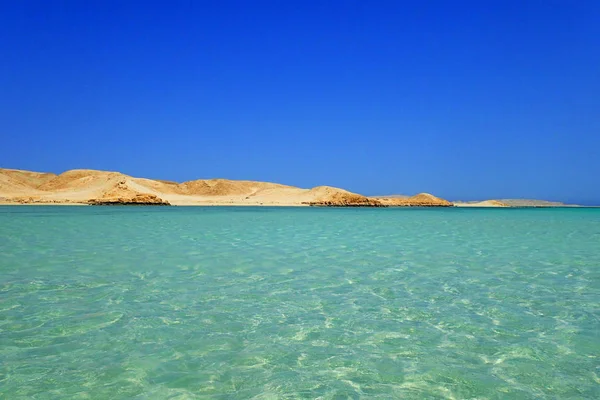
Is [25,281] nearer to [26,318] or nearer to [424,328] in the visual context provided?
[26,318]

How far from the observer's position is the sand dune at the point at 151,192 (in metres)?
69.2

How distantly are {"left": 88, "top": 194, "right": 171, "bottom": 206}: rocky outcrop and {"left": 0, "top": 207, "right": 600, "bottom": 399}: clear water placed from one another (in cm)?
5969

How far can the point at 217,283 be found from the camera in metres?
8.34

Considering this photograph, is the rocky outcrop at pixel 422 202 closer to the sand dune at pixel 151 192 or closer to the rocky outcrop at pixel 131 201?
the sand dune at pixel 151 192

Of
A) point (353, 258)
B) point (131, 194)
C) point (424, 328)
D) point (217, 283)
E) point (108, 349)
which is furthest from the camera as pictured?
point (131, 194)

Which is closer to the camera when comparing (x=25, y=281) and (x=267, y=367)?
(x=267, y=367)

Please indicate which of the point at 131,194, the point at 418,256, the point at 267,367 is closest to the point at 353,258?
the point at 418,256

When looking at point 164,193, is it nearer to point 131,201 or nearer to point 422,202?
point 131,201

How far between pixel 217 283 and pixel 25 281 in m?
3.37

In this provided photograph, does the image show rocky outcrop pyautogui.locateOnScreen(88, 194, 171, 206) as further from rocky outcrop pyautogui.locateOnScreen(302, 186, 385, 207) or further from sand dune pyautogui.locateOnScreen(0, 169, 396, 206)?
rocky outcrop pyautogui.locateOnScreen(302, 186, 385, 207)

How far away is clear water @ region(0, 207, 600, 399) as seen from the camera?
4.12 metres

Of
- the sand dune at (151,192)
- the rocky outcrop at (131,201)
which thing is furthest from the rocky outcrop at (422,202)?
the rocky outcrop at (131,201)

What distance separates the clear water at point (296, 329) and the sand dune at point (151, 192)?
63.2 meters

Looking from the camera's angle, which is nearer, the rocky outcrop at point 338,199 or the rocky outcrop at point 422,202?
the rocky outcrop at point 338,199
